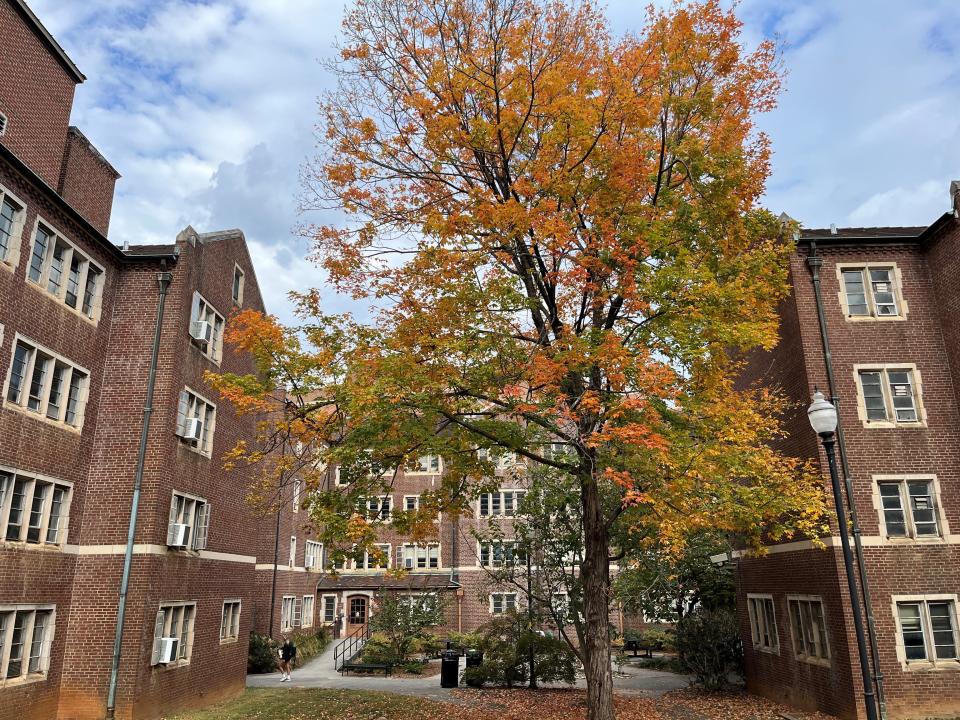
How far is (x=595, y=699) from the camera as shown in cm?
1404

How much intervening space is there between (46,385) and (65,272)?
2.87m

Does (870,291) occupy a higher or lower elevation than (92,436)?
higher

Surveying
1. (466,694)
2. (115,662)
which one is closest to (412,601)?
(466,694)

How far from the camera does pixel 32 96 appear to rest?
1877cm

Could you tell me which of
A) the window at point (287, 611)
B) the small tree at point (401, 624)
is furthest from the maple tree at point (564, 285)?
the window at point (287, 611)

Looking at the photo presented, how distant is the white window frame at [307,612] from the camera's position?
127 ft

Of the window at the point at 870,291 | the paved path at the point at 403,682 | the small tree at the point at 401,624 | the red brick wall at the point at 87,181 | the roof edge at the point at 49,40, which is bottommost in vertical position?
the paved path at the point at 403,682

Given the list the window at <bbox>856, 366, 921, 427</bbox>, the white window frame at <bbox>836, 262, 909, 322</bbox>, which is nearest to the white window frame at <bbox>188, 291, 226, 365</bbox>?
the white window frame at <bbox>836, 262, 909, 322</bbox>

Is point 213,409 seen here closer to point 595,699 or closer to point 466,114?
point 466,114

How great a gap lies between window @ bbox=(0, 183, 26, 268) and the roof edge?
6469mm

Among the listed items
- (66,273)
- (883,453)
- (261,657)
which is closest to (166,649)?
(66,273)

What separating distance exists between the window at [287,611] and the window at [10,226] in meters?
24.9

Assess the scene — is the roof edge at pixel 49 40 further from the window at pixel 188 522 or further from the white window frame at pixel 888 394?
the white window frame at pixel 888 394

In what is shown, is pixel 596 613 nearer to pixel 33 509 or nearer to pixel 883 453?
pixel 883 453
